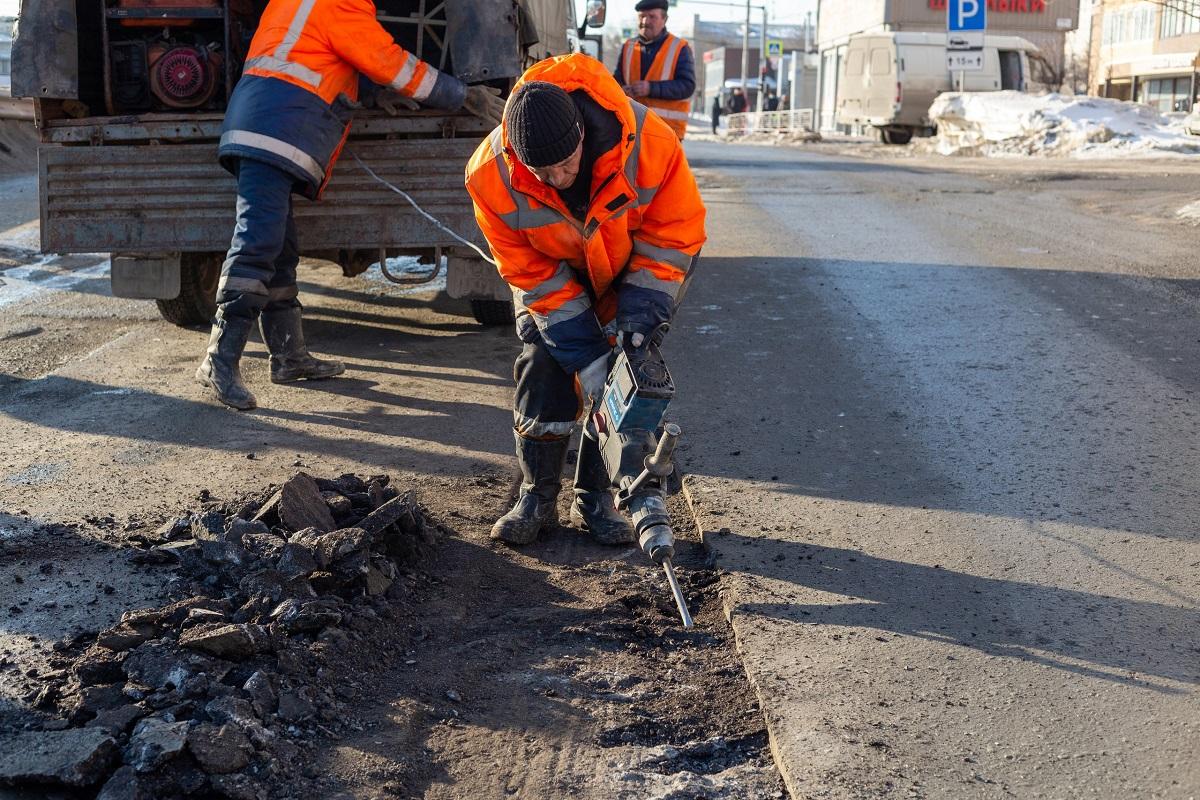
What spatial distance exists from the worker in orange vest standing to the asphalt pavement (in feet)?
4.77

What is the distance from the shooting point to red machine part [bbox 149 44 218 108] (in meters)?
6.30

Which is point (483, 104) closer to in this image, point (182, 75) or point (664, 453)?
point (182, 75)

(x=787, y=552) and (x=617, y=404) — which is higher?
(x=617, y=404)

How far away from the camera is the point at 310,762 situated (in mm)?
2773

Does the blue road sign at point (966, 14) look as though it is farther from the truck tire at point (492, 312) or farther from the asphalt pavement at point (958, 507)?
the truck tire at point (492, 312)

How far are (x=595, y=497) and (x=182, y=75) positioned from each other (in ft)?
11.9

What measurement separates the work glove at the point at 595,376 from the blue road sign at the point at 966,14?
59.2 ft

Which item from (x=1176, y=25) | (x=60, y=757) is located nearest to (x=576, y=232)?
(x=60, y=757)

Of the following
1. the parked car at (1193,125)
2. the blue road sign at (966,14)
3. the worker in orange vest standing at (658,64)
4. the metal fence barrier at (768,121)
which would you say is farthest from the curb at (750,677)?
the metal fence barrier at (768,121)

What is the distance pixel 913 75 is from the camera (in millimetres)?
27422

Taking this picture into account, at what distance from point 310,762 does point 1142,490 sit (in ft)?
10.2

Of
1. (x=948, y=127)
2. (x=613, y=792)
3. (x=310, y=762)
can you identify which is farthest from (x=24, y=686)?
(x=948, y=127)

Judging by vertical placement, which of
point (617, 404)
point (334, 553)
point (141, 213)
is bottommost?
point (334, 553)

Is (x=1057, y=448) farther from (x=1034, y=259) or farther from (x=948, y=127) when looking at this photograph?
(x=948, y=127)
